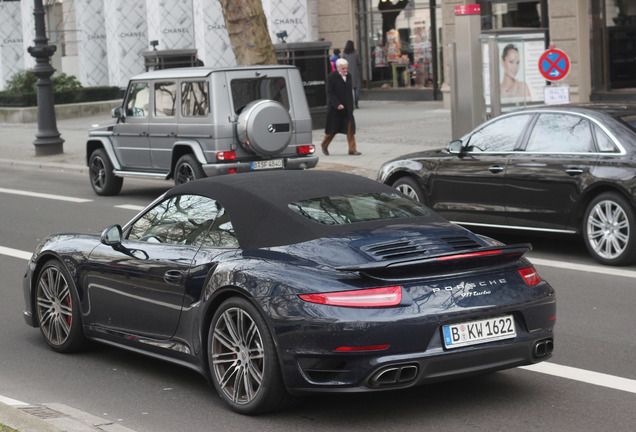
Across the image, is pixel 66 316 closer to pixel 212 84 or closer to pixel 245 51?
pixel 212 84

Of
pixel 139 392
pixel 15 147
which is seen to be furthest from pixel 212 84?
pixel 15 147

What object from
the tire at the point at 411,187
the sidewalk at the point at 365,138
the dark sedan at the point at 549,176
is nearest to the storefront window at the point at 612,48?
the sidewalk at the point at 365,138

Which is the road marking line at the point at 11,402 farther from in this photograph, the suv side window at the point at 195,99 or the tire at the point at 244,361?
the suv side window at the point at 195,99

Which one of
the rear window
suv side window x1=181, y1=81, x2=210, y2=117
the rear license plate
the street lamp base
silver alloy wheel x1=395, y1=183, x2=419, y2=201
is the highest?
suv side window x1=181, y1=81, x2=210, y2=117

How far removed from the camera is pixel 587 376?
6.77 m

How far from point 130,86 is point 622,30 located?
14142 mm

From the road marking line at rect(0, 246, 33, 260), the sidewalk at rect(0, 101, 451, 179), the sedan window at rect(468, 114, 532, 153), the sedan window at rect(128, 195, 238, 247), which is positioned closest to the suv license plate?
the sidewalk at rect(0, 101, 451, 179)

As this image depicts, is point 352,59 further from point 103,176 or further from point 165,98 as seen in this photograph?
point 165,98

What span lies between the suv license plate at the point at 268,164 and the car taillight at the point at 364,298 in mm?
10339

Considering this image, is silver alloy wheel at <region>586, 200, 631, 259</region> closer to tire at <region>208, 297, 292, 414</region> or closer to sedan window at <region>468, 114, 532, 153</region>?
sedan window at <region>468, 114, 532, 153</region>

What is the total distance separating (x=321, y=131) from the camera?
2697 centimetres

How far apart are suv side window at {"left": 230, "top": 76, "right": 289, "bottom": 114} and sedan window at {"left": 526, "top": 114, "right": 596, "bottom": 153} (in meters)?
5.60

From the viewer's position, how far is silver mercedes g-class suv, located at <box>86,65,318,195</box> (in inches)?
616

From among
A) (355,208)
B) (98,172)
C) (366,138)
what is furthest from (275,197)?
(366,138)
